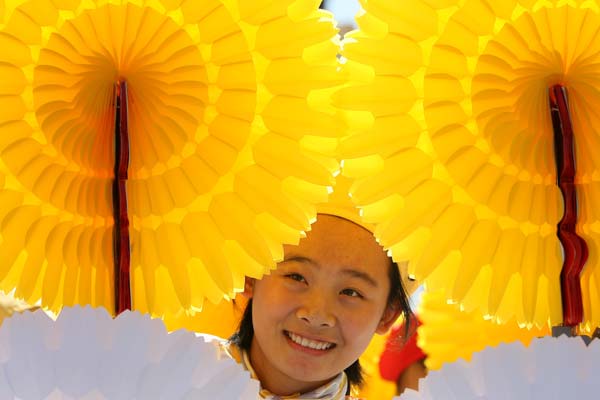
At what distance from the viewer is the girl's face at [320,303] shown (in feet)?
5.24

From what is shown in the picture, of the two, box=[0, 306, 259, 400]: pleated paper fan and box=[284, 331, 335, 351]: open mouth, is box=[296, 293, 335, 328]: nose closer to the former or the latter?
box=[284, 331, 335, 351]: open mouth

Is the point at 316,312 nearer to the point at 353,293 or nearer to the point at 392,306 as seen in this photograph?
the point at 353,293

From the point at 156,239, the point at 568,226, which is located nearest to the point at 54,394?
the point at 156,239

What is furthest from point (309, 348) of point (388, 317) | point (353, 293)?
point (388, 317)

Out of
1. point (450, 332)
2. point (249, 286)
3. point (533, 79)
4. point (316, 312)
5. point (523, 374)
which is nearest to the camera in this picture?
point (523, 374)

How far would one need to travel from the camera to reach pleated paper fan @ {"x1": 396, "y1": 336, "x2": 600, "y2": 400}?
3.29ft

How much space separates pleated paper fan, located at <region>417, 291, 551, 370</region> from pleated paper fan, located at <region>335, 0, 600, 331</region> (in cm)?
106

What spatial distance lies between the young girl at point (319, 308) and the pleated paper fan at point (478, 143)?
0.47 metres

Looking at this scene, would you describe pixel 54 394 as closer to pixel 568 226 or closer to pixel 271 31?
pixel 271 31

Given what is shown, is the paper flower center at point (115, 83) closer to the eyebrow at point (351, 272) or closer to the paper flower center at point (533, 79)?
the paper flower center at point (533, 79)

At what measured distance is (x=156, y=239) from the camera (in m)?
1.18

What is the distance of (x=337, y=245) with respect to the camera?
1.63 meters

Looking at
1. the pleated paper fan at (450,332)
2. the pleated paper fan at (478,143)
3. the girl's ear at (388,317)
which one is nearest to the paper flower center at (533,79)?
the pleated paper fan at (478,143)

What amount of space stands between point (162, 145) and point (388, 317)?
0.73 meters
